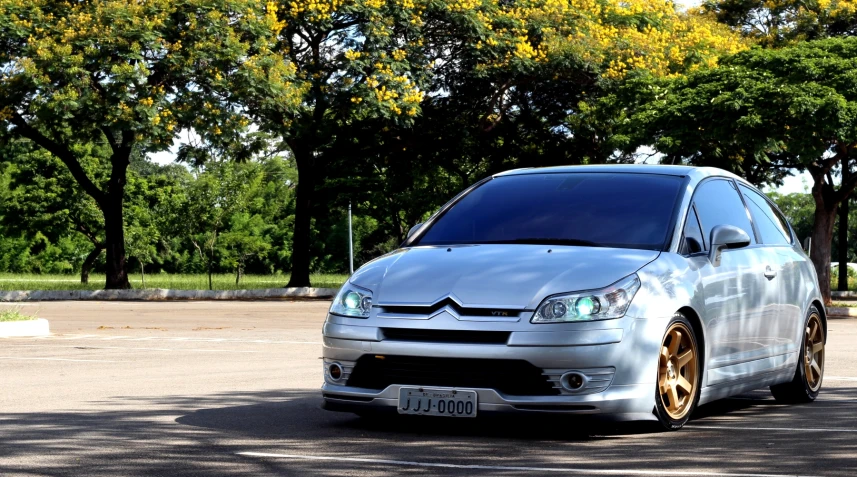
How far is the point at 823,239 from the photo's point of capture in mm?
34688

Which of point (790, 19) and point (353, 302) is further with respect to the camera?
point (790, 19)

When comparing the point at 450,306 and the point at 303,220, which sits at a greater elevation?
the point at 303,220

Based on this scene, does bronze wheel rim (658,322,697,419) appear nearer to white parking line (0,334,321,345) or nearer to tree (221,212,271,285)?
white parking line (0,334,321,345)

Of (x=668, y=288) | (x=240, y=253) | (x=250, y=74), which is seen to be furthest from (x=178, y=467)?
(x=240, y=253)

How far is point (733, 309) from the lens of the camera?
867cm

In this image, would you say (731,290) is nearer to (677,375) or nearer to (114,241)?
(677,375)

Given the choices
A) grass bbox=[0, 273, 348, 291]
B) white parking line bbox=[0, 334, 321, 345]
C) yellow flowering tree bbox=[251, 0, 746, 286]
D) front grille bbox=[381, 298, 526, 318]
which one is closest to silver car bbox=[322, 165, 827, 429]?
front grille bbox=[381, 298, 526, 318]

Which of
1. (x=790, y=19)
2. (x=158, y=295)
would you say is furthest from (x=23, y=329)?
(x=790, y=19)

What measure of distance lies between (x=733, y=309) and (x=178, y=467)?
3.93m

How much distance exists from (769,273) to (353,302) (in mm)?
3233

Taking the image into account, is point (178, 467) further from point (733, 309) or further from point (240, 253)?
point (240, 253)

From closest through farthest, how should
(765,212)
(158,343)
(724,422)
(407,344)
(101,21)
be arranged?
(407,344)
(724,422)
(765,212)
(158,343)
(101,21)

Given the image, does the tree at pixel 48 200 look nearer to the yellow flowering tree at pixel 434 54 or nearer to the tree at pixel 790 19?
the yellow flowering tree at pixel 434 54

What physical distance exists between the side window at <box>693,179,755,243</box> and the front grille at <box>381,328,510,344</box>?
2094mm
